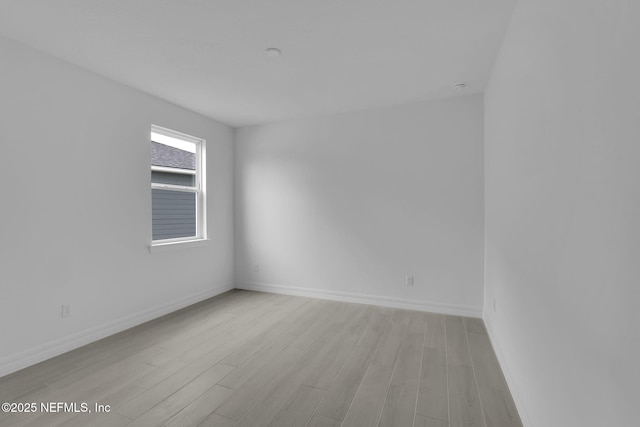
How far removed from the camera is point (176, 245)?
3.67 metres

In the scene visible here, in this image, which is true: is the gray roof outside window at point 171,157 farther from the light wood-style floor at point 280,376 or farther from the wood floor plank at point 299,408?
the wood floor plank at point 299,408

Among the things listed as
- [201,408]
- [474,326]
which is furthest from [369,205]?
[201,408]

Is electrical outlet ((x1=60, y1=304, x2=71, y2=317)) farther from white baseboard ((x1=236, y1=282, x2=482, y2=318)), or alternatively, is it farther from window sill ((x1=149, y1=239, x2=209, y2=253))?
white baseboard ((x1=236, y1=282, x2=482, y2=318))

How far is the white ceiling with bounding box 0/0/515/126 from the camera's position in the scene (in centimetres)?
196

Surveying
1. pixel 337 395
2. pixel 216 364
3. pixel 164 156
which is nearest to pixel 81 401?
pixel 216 364

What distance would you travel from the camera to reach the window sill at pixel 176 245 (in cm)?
344

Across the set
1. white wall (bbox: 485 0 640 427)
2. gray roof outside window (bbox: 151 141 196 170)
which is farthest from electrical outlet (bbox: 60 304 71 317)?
white wall (bbox: 485 0 640 427)

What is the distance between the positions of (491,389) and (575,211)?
1612 mm

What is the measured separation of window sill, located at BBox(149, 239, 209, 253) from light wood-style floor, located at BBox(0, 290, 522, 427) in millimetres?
814

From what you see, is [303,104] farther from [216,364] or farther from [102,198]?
[216,364]

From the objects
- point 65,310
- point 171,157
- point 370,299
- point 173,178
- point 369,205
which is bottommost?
point 370,299

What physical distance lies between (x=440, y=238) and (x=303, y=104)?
7.67 feet

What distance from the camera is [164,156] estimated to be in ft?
12.3

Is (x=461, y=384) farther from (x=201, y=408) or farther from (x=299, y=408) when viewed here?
(x=201, y=408)
